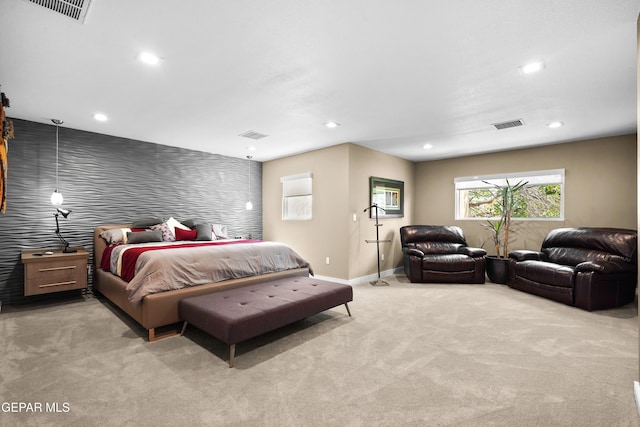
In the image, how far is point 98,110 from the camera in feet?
12.3

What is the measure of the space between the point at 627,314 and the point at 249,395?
4.49m

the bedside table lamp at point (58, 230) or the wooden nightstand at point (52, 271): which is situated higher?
the bedside table lamp at point (58, 230)

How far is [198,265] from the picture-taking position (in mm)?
3389

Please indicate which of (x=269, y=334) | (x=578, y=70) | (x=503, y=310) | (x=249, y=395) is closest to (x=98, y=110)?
(x=269, y=334)

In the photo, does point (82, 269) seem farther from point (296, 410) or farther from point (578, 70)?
point (578, 70)

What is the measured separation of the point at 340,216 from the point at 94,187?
3909 millimetres

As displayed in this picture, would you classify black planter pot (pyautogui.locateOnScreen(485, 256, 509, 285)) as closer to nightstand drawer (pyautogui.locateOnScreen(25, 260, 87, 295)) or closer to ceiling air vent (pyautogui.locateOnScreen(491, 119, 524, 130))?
ceiling air vent (pyautogui.locateOnScreen(491, 119, 524, 130))

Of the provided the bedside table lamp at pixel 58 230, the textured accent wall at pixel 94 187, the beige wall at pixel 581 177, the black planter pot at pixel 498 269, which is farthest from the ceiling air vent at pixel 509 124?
the bedside table lamp at pixel 58 230

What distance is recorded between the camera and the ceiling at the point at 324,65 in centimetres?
197

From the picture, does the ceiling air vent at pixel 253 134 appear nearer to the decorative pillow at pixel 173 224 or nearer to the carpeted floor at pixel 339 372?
the decorative pillow at pixel 173 224

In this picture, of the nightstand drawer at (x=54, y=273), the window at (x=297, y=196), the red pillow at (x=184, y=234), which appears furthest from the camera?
the window at (x=297, y=196)

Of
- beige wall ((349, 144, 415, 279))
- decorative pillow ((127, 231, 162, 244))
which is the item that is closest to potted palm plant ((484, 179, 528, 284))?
beige wall ((349, 144, 415, 279))

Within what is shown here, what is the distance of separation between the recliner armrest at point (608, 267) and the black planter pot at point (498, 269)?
54.0 inches

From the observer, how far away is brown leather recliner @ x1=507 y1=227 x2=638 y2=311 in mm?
3828
